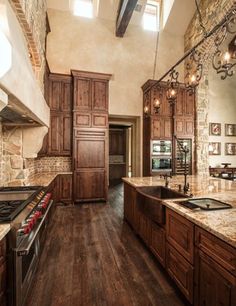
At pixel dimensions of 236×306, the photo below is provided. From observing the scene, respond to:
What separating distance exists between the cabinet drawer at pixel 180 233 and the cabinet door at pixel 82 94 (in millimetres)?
3767

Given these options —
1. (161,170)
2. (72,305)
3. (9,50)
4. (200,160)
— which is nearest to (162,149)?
(161,170)

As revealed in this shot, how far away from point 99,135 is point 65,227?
2486 mm

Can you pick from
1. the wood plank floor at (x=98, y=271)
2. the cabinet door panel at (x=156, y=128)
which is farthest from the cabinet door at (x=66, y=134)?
the cabinet door panel at (x=156, y=128)

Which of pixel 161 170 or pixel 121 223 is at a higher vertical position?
pixel 161 170

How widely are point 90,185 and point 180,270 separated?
353 centimetres

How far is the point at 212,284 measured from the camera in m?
1.34

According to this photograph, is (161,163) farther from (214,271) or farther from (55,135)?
(214,271)

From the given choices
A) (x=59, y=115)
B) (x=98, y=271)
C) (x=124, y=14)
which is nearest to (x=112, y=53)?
(x=124, y=14)

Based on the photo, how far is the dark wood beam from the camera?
461cm

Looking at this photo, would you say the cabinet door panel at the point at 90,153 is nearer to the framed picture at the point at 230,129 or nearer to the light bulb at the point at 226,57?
the light bulb at the point at 226,57

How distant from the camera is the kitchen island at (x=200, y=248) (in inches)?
48.6

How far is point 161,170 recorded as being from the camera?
547cm

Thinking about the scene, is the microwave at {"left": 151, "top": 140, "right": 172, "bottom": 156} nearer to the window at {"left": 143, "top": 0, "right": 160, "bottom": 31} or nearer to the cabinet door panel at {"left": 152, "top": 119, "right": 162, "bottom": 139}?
the cabinet door panel at {"left": 152, "top": 119, "right": 162, "bottom": 139}

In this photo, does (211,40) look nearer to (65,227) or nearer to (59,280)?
(65,227)
